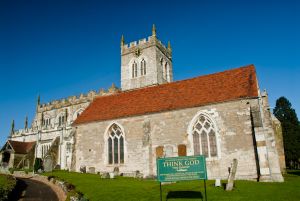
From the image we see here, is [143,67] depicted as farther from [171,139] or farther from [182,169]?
[182,169]

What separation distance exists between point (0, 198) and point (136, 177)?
1214cm

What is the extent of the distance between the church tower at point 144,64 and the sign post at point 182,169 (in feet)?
108

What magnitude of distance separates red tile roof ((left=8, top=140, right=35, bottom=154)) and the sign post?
3870 cm

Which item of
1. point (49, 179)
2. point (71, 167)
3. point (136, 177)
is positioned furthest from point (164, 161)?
point (71, 167)

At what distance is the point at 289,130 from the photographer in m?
50.2

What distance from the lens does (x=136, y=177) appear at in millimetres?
24391

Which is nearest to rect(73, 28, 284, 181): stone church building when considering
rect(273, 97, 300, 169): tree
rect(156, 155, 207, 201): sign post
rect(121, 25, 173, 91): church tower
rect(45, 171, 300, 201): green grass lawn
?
rect(45, 171, 300, 201): green grass lawn

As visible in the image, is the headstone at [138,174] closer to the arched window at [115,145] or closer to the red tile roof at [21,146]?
the arched window at [115,145]

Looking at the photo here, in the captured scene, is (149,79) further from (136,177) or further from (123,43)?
(136,177)

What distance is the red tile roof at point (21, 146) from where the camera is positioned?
45.9 meters

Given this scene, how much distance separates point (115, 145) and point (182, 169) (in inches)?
575

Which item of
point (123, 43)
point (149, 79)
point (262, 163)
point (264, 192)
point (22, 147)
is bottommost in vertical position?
point (264, 192)

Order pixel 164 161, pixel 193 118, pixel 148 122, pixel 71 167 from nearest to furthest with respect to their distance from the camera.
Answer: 1. pixel 164 161
2. pixel 193 118
3. pixel 148 122
4. pixel 71 167

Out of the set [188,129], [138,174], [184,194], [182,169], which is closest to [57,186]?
[138,174]
